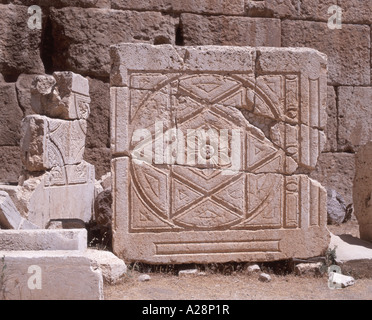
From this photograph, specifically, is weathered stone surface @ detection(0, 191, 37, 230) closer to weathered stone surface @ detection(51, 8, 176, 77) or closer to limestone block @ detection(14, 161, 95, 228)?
limestone block @ detection(14, 161, 95, 228)

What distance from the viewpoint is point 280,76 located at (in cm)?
504

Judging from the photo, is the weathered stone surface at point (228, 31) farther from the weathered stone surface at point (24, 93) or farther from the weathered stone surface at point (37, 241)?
the weathered stone surface at point (37, 241)

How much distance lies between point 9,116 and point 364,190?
4908 millimetres

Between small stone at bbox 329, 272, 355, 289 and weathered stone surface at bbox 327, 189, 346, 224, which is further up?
weathered stone surface at bbox 327, 189, 346, 224

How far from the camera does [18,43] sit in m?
7.97

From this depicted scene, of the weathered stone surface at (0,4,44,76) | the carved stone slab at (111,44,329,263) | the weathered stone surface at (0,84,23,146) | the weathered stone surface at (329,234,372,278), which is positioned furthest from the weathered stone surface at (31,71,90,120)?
the weathered stone surface at (329,234,372,278)

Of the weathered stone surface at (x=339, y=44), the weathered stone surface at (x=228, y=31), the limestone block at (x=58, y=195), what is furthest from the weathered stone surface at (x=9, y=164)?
the weathered stone surface at (x=339, y=44)

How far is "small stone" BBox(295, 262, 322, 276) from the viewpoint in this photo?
501 cm

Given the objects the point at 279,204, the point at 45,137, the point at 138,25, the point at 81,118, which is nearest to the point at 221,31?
the point at 138,25

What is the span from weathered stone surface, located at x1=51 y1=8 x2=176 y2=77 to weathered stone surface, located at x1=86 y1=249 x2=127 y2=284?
4.01 meters

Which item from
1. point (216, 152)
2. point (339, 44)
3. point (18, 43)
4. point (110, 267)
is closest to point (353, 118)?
point (339, 44)

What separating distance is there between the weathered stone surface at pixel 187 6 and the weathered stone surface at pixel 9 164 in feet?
8.29

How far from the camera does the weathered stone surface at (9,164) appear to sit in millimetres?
7852

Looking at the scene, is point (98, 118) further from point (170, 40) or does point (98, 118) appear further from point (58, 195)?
point (58, 195)
